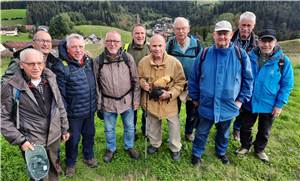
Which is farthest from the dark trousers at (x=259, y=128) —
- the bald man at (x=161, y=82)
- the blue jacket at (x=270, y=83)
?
the bald man at (x=161, y=82)

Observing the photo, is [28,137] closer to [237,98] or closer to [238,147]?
[237,98]

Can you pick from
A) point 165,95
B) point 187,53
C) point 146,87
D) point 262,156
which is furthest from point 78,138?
point 262,156

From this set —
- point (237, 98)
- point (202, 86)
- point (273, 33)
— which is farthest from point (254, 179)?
point (273, 33)

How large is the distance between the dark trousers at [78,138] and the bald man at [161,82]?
49.1 inches

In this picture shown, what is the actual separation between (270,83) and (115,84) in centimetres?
306

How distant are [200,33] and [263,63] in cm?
5637

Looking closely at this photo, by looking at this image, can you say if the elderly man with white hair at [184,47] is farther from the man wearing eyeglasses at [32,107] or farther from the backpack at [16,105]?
the backpack at [16,105]

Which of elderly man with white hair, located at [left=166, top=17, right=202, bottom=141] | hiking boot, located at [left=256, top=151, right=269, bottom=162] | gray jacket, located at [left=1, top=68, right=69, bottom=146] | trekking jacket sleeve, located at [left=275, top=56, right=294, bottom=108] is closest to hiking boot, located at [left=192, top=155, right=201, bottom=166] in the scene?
elderly man with white hair, located at [left=166, top=17, right=202, bottom=141]

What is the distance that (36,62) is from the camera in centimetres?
407

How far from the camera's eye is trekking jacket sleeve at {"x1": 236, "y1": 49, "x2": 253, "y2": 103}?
5082 mm

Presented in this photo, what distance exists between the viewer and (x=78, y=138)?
529 cm

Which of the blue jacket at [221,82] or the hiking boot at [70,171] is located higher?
the blue jacket at [221,82]

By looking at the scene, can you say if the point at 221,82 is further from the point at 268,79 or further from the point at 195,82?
the point at 268,79

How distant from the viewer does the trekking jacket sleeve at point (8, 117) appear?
160 inches
